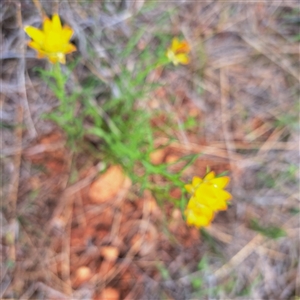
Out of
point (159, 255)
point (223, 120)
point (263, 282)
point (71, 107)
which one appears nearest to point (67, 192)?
point (71, 107)

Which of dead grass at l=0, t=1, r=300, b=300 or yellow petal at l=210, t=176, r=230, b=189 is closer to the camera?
yellow petal at l=210, t=176, r=230, b=189

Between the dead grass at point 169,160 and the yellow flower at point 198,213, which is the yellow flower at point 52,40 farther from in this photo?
the yellow flower at point 198,213

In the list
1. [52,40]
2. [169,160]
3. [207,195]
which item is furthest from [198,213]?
[52,40]

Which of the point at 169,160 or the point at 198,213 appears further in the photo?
the point at 169,160

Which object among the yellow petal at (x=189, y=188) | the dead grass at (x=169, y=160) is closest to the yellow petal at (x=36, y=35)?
the dead grass at (x=169, y=160)

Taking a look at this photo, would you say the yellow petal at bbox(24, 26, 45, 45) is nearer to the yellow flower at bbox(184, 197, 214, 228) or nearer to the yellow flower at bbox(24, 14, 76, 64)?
the yellow flower at bbox(24, 14, 76, 64)

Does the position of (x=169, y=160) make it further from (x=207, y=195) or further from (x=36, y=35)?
(x=36, y=35)

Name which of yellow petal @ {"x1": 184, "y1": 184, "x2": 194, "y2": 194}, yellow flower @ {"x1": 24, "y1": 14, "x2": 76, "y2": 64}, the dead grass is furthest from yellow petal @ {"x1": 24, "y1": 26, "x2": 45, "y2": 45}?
yellow petal @ {"x1": 184, "y1": 184, "x2": 194, "y2": 194}
